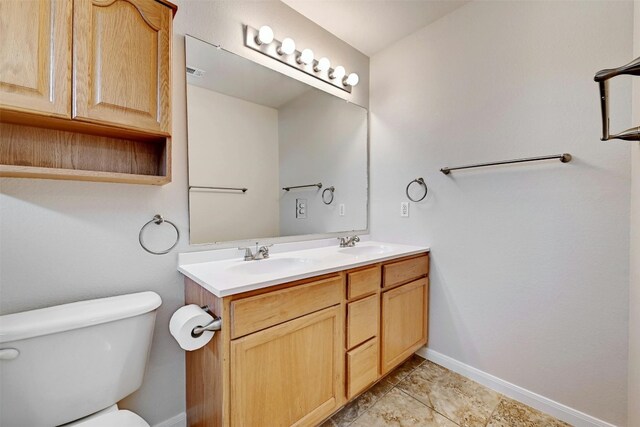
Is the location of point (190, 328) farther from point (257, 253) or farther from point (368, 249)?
point (368, 249)

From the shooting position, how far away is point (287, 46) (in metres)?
1.69

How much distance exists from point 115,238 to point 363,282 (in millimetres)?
1199

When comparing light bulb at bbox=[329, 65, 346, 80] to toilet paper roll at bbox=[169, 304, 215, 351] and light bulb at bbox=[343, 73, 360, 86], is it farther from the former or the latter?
toilet paper roll at bbox=[169, 304, 215, 351]

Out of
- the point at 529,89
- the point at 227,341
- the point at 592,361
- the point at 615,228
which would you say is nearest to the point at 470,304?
the point at 592,361

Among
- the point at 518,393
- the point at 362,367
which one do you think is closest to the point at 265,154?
the point at 362,367

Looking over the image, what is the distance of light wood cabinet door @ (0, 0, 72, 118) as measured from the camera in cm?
79

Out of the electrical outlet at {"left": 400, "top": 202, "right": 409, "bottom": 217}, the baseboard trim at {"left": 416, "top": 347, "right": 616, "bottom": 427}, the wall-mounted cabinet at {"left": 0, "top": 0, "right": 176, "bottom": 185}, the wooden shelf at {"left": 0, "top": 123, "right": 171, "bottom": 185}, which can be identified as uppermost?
the wall-mounted cabinet at {"left": 0, "top": 0, "right": 176, "bottom": 185}

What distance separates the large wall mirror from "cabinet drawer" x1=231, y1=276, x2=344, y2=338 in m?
0.56

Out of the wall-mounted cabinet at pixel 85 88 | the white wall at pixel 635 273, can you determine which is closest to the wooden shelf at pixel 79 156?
the wall-mounted cabinet at pixel 85 88

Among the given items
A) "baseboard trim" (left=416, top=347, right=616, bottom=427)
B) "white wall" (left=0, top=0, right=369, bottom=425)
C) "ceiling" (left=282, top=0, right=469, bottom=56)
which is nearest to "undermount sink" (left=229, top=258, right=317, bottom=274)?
"white wall" (left=0, top=0, right=369, bottom=425)

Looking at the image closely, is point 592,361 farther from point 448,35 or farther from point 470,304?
point 448,35

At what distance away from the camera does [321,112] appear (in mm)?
2025

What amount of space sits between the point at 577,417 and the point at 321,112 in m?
2.32

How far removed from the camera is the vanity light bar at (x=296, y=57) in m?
1.59
